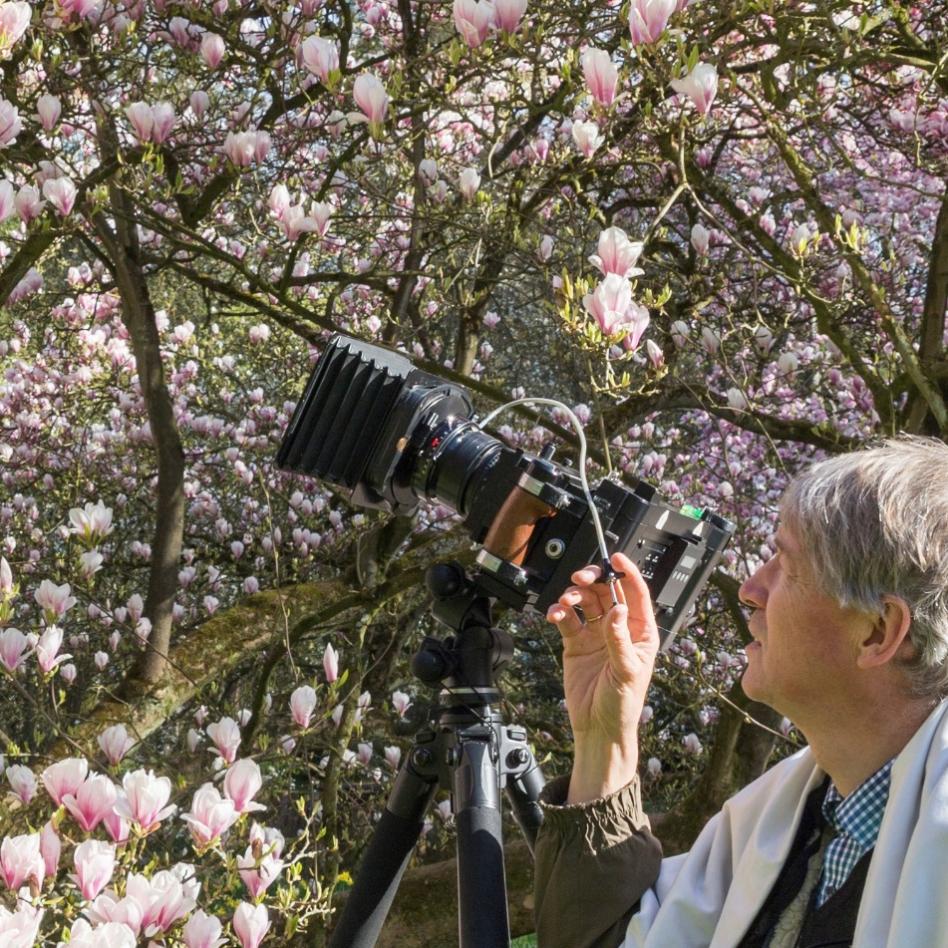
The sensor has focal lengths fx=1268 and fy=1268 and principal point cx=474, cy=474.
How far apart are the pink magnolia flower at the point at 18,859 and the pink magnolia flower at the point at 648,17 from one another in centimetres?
155

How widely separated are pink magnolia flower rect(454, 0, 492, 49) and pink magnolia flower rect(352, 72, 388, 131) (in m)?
0.22

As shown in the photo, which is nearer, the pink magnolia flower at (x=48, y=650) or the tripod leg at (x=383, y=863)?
the tripod leg at (x=383, y=863)

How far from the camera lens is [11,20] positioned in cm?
189

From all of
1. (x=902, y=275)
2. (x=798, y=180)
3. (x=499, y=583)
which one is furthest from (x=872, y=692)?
(x=902, y=275)

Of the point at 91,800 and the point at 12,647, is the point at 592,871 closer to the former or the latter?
the point at 91,800

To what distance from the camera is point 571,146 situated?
3301 mm

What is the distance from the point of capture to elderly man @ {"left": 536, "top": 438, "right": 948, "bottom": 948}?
138 cm

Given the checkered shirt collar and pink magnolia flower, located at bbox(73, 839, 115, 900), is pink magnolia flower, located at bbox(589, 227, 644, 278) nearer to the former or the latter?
the checkered shirt collar

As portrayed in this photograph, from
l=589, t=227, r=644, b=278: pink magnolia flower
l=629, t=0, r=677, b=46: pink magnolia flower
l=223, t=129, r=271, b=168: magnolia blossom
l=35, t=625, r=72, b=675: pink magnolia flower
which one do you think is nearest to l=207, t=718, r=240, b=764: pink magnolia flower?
l=35, t=625, r=72, b=675: pink magnolia flower

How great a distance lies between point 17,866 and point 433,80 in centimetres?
237

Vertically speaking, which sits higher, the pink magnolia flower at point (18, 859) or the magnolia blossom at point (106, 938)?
the magnolia blossom at point (106, 938)

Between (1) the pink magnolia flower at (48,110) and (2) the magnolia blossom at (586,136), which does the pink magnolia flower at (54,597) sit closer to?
(1) the pink magnolia flower at (48,110)

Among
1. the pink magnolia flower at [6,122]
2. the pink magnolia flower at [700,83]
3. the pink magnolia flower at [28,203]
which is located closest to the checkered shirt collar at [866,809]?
the pink magnolia flower at [700,83]

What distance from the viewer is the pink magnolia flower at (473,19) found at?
91.4 inches
